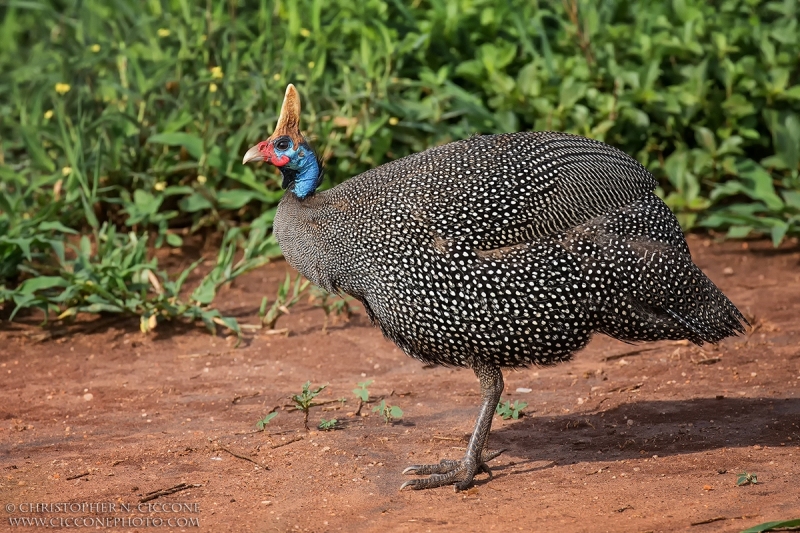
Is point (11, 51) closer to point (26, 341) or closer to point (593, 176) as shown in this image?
point (26, 341)

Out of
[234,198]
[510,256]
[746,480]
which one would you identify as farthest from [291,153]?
[234,198]

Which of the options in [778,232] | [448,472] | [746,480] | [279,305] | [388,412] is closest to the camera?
[746,480]

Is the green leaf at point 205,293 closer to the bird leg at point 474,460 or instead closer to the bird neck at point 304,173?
the bird neck at point 304,173

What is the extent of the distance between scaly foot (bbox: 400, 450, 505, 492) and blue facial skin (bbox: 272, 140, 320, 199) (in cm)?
122

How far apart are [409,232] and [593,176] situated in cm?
77

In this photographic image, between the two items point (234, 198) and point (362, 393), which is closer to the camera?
point (362, 393)

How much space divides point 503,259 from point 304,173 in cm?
99

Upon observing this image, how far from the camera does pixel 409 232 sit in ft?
13.1

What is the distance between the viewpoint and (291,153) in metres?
4.37

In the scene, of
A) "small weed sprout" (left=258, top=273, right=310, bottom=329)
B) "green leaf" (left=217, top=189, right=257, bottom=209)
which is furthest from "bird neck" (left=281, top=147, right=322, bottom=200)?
"green leaf" (left=217, top=189, right=257, bottom=209)

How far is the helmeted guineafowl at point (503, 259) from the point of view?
3.92 m

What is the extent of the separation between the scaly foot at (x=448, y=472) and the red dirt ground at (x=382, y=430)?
0.15 ft

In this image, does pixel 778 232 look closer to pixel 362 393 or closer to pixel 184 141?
pixel 362 393

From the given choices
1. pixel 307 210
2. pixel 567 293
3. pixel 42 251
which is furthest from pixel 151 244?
pixel 567 293
